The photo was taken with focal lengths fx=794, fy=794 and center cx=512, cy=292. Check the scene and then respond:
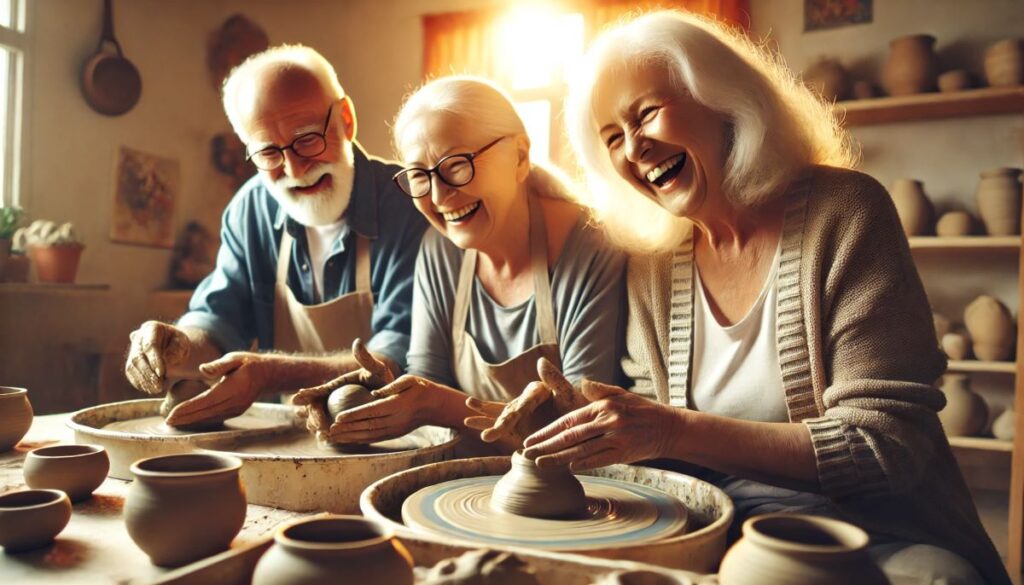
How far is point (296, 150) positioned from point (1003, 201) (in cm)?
330

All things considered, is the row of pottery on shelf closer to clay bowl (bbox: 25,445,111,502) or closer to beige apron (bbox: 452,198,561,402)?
beige apron (bbox: 452,198,561,402)

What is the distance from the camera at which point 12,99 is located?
166 inches

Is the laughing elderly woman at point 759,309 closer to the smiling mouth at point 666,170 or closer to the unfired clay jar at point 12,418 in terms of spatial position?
the smiling mouth at point 666,170

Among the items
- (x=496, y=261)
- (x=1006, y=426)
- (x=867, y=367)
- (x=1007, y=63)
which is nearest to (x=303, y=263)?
(x=496, y=261)

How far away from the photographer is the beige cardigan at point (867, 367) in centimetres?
138

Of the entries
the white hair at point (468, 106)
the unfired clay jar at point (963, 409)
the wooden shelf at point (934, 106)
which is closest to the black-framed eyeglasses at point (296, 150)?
the white hair at point (468, 106)

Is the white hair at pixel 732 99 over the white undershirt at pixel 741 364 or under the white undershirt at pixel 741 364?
over

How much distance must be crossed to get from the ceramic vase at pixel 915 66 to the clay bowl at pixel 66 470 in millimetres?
4040

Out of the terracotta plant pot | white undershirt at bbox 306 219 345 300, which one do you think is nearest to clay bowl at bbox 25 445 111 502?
white undershirt at bbox 306 219 345 300

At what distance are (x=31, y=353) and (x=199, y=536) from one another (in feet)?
12.5

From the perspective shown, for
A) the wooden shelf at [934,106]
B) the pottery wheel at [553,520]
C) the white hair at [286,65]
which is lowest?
the pottery wheel at [553,520]

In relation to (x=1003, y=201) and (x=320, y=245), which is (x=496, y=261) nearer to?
(x=320, y=245)

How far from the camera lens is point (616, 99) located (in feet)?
5.67

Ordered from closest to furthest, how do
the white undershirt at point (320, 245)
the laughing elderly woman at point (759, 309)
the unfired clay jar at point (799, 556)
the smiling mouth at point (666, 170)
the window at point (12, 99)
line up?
the unfired clay jar at point (799, 556), the laughing elderly woman at point (759, 309), the smiling mouth at point (666, 170), the white undershirt at point (320, 245), the window at point (12, 99)
